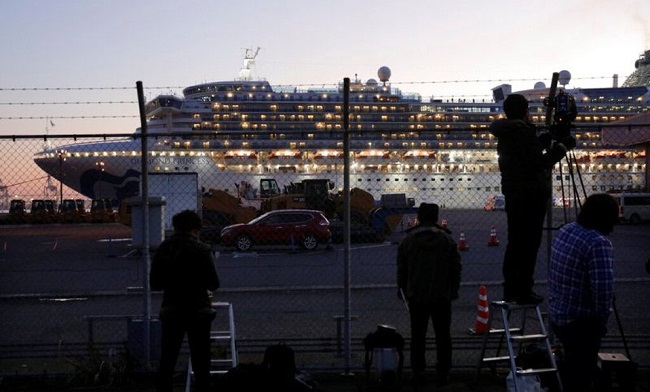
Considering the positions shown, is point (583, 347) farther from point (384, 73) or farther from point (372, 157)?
point (384, 73)

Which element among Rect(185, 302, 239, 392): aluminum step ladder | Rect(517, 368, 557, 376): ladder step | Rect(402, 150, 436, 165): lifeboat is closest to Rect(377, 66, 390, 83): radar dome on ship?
Rect(402, 150, 436, 165): lifeboat

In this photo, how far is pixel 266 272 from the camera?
55.0 ft

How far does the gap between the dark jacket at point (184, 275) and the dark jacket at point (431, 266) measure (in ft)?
5.52

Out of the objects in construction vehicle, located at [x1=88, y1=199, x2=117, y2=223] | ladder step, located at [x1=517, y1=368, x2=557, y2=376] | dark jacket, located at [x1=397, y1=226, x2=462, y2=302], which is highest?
dark jacket, located at [x1=397, y1=226, x2=462, y2=302]

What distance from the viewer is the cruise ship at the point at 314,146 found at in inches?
1553

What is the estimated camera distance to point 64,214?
39719 mm

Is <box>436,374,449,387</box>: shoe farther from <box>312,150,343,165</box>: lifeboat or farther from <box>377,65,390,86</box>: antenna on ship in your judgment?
<box>377,65,390,86</box>: antenna on ship

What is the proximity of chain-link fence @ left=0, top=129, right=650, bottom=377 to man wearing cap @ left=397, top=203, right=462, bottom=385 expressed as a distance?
0.75 meters

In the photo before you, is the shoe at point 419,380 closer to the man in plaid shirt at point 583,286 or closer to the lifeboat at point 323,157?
the man in plaid shirt at point 583,286

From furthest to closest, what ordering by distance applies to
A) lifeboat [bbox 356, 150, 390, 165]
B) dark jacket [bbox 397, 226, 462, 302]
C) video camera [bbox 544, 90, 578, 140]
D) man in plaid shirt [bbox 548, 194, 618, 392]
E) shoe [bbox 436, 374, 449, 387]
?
lifeboat [bbox 356, 150, 390, 165] < shoe [bbox 436, 374, 449, 387] < dark jacket [bbox 397, 226, 462, 302] < video camera [bbox 544, 90, 578, 140] < man in plaid shirt [bbox 548, 194, 618, 392]

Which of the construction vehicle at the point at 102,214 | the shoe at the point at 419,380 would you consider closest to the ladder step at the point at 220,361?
the shoe at the point at 419,380

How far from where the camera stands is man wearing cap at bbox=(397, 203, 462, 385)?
6008mm

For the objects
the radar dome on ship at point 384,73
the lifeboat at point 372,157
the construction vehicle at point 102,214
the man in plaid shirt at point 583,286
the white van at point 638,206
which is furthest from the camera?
the radar dome on ship at point 384,73

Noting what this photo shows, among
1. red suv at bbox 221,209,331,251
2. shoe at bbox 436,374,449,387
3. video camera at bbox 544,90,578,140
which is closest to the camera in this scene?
video camera at bbox 544,90,578,140
